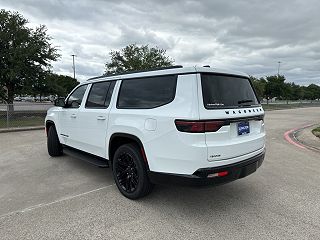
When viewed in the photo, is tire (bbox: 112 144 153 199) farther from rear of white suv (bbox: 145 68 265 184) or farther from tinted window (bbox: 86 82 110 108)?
tinted window (bbox: 86 82 110 108)

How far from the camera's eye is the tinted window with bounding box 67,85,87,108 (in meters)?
5.29

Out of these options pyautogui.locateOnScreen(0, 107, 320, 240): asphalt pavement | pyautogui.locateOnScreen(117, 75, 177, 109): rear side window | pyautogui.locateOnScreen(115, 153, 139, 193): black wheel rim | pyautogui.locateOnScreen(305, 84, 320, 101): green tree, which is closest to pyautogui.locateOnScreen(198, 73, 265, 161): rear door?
pyautogui.locateOnScreen(117, 75, 177, 109): rear side window

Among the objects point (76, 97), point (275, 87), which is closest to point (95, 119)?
Answer: point (76, 97)

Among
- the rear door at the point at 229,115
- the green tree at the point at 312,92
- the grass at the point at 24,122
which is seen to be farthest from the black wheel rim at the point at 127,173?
the green tree at the point at 312,92

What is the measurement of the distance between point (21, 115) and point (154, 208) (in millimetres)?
11605

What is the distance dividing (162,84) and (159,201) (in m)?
1.74

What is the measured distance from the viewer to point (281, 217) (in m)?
3.48

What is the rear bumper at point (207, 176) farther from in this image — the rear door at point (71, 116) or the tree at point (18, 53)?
the tree at point (18, 53)

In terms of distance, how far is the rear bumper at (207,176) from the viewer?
3.17m

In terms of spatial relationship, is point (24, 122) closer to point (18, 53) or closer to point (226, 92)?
point (18, 53)

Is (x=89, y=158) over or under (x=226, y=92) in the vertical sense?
under

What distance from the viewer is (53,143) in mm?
6516

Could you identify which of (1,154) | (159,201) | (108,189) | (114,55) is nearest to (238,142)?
(159,201)

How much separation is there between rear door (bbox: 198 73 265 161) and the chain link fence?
11.0 metres
